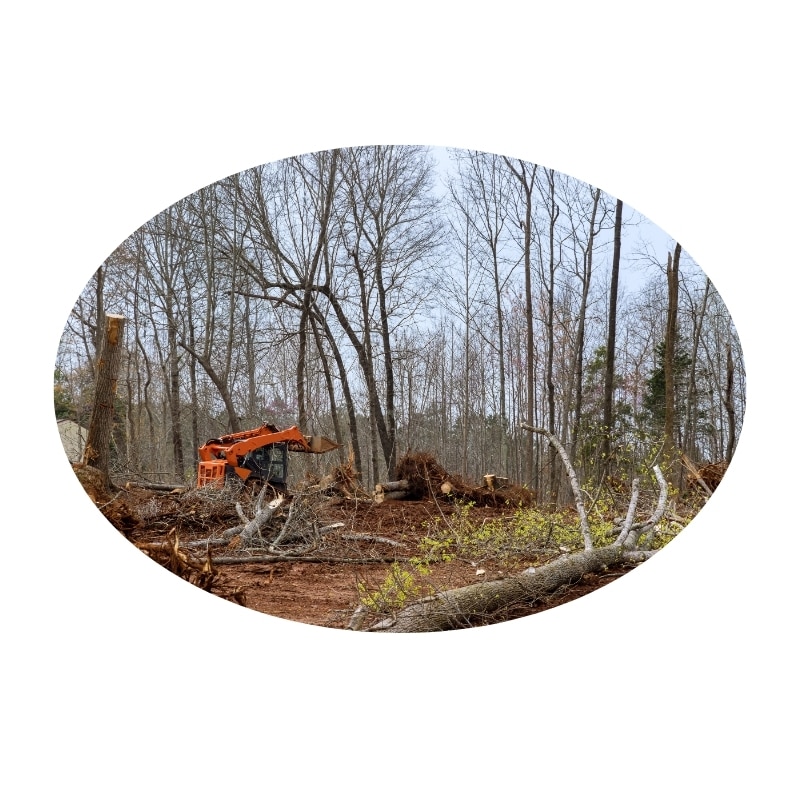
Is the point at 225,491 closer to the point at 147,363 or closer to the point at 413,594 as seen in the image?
the point at 147,363

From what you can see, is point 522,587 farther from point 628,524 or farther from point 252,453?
point 252,453

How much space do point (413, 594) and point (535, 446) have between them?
124 centimetres

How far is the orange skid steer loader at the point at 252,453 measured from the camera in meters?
6.07

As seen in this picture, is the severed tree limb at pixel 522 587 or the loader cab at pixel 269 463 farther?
the loader cab at pixel 269 463

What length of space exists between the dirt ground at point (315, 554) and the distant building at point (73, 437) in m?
0.12

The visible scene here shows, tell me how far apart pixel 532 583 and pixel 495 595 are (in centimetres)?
24

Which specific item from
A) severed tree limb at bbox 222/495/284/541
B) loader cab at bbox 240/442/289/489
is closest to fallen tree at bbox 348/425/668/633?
severed tree limb at bbox 222/495/284/541

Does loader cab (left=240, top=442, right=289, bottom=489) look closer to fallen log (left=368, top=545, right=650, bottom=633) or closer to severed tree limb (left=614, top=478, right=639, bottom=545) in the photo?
fallen log (left=368, top=545, right=650, bottom=633)

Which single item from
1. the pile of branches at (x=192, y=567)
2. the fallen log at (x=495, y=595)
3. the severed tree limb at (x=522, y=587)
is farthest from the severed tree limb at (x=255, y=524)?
the fallen log at (x=495, y=595)

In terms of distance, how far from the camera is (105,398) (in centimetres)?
616

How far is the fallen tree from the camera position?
5.55 metres

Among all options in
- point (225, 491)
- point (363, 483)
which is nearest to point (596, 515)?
point (363, 483)

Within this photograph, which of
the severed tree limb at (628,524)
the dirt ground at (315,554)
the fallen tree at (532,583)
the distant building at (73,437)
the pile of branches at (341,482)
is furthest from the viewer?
the distant building at (73,437)

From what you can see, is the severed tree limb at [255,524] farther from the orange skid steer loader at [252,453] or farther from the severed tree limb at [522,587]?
the severed tree limb at [522,587]
